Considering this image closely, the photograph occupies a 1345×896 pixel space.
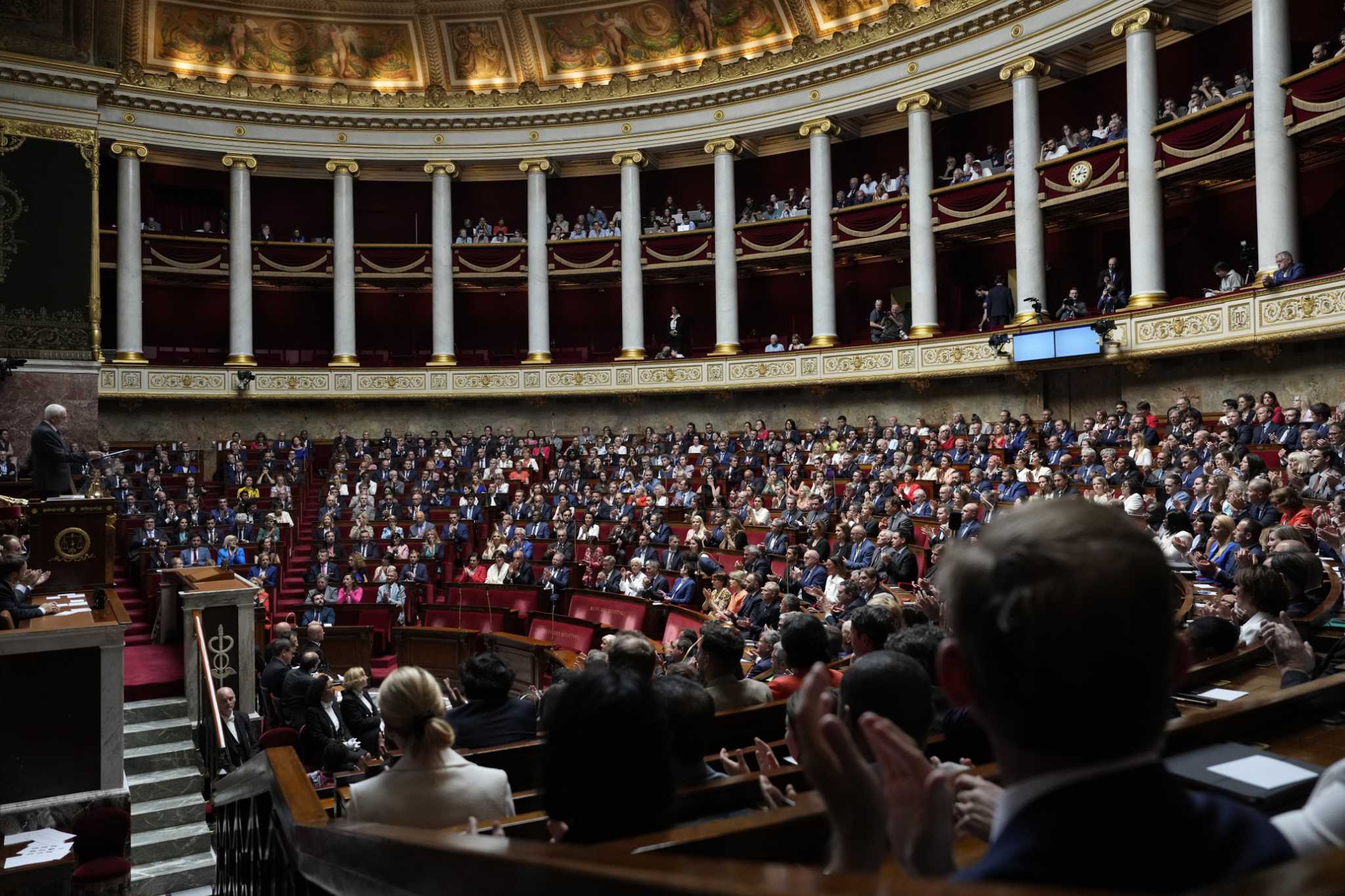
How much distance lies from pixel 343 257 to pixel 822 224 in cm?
1277

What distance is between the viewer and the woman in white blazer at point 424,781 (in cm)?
262

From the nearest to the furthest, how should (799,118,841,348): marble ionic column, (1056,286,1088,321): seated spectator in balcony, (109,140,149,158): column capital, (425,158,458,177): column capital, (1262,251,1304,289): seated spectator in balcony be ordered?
1. (1262,251,1304,289): seated spectator in balcony
2. (1056,286,1088,321): seated spectator in balcony
3. (799,118,841,348): marble ionic column
4. (109,140,149,158): column capital
5. (425,158,458,177): column capital

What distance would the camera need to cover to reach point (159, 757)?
9016 millimetres

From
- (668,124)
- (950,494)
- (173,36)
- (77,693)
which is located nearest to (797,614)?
(77,693)

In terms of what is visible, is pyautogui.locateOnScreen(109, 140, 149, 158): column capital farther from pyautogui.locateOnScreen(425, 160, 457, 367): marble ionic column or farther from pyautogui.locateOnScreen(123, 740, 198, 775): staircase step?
pyautogui.locateOnScreen(123, 740, 198, 775): staircase step

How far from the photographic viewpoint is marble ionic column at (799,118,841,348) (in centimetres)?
2258

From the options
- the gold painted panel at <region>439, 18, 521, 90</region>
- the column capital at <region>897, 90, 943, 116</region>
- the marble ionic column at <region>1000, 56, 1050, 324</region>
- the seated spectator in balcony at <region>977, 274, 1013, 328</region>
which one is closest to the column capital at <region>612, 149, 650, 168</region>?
the gold painted panel at <region>439, 18, 521, 90</region>

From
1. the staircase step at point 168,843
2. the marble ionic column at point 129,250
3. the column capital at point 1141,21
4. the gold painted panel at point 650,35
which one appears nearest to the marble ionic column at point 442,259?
the gold painted panel at point 650,35

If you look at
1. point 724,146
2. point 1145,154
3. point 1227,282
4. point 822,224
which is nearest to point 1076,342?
point 1227,282

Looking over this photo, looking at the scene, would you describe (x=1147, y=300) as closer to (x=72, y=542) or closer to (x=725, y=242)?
(x=725, y=242)

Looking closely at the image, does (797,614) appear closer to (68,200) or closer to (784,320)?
(68,200)

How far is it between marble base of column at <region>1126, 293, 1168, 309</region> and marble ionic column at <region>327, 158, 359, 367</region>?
60.7ft

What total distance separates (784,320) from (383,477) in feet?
41.1

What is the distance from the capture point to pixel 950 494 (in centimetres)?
1264
